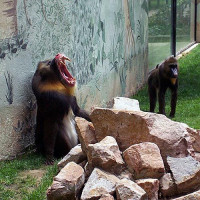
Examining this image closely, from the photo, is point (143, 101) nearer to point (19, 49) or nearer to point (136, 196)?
point (19, 49)

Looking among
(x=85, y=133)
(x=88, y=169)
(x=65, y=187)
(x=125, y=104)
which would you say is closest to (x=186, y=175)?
(x=88, y=169)

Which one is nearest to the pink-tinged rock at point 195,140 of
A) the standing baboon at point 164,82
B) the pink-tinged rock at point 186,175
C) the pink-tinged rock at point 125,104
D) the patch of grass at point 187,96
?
the pink-tinged rock at point 186,175

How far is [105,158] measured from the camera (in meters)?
4.95

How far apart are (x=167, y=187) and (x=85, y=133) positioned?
1.22 metres

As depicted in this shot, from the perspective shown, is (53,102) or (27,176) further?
(53,102)

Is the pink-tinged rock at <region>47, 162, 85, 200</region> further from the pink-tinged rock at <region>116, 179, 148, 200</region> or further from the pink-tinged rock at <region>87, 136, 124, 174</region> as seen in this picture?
the pink-tinged rock at <region>116, 179, 148, 200</region>

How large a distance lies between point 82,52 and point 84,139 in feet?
11.3

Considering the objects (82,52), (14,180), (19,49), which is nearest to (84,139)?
(14,180)

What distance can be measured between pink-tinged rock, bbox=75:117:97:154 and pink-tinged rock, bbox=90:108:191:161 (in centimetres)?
8

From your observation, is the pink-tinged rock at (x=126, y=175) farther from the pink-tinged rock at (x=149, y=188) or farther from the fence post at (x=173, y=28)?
the fence post at (x=173, y=28)

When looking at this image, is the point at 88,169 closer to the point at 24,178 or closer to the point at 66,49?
the point at 24,178

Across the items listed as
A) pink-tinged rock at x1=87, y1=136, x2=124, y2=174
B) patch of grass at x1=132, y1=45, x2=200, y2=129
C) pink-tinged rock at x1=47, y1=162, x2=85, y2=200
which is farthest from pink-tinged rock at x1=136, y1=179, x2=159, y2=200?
patch of grass at x1=132, y1=45, x2=200, y2=129

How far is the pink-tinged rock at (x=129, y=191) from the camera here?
445cm

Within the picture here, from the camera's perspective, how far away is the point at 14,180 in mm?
5898
